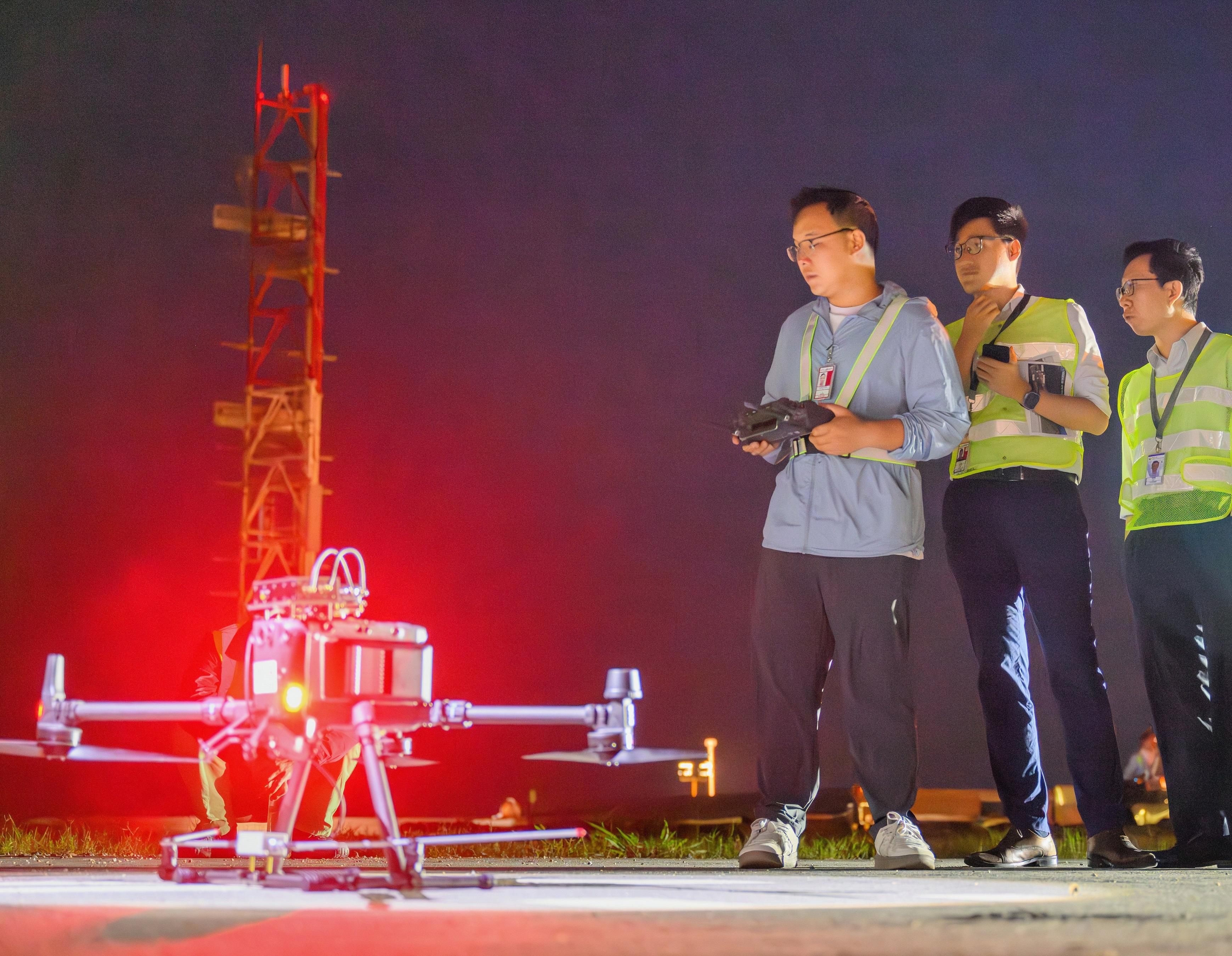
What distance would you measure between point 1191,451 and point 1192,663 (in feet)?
2.05

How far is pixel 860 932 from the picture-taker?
1.53 m

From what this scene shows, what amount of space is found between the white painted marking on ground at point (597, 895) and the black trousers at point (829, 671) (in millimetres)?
584

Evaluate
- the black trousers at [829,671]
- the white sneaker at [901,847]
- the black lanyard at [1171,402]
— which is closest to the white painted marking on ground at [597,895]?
the white sneaker at [901,847]

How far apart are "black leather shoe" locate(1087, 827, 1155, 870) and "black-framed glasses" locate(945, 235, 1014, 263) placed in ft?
5.61

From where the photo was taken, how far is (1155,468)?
3.78 m

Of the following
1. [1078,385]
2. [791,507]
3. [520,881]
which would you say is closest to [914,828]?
[791,507]

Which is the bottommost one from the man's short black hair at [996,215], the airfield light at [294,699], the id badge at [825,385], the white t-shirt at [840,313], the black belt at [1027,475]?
the airfield light at [294,699]

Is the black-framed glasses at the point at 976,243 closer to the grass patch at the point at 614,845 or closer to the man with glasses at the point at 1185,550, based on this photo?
the man with glasses at the point at 1185,550

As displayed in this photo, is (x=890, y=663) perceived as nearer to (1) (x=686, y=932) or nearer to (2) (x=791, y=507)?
(2) (x=791, y=507)

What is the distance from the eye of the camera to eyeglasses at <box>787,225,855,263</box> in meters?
3.47

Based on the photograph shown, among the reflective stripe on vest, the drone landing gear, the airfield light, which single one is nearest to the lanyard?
the reflective stripe on vest

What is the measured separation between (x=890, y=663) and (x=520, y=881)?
3.89 ft

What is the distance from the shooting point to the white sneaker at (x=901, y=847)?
300 centimetres

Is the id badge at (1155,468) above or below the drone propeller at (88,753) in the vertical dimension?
above
